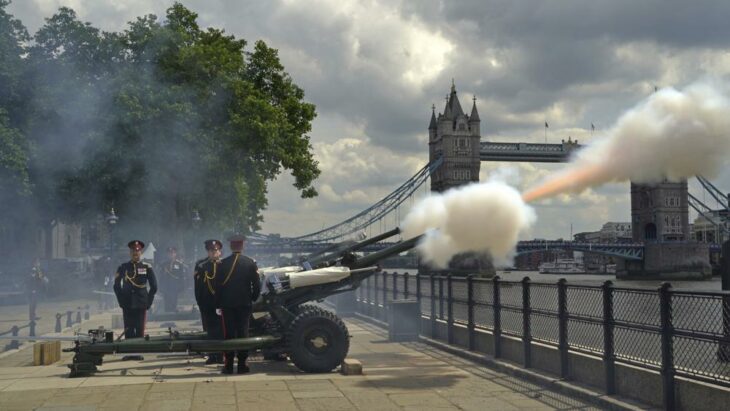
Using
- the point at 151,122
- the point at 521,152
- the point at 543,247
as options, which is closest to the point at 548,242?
the point at 543,247

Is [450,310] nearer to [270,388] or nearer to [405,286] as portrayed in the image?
[405,286]

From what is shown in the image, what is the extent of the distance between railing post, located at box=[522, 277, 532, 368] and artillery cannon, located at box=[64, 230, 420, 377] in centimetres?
211

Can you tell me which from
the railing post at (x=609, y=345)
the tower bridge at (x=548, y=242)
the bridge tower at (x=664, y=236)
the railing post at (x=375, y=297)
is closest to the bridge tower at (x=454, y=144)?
the tower bridge at (x=548, y=242)

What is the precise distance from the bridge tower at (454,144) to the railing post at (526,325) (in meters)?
82.5

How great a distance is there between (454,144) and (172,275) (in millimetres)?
102403

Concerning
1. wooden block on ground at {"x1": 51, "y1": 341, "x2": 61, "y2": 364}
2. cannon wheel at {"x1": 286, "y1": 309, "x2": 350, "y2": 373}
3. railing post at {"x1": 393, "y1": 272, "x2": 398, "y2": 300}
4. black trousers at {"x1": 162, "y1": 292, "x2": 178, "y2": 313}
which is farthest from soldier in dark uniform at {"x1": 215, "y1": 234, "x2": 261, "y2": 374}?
black trousers at {"x1": 162, "y1": 292, "x2": 178, "y2": 313}

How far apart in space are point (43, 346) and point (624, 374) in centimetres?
909

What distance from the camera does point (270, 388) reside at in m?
11.1

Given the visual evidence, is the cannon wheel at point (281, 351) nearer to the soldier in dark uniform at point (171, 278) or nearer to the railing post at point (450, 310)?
the railing post at point (450, 310)

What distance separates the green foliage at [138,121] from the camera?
92.7ft

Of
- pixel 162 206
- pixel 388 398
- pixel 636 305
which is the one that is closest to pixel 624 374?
pixel 636 305

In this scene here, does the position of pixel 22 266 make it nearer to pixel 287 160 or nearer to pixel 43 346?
pixel 287 160

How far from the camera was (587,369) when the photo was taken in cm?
1069

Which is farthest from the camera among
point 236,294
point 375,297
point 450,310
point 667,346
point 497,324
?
point 375,297
